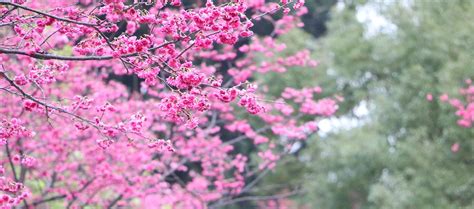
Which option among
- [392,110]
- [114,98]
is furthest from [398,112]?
[114,98]

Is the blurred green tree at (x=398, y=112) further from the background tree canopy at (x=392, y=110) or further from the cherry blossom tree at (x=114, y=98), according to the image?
the cherry blossom tree at (x=114, y=98)

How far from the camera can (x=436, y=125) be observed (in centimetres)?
1368

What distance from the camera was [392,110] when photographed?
14.8m

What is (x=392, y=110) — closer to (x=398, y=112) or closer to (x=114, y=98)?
(x=398, y=112)

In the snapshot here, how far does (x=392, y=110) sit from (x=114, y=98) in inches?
304

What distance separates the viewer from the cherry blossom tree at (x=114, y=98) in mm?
3434

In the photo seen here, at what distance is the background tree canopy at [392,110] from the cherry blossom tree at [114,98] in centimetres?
448

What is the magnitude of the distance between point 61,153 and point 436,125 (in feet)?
27.9

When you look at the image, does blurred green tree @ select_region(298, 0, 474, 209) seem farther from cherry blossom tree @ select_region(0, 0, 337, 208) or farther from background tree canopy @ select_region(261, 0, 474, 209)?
cherry blossom tree @ select_region(0, 0, 337, 208)

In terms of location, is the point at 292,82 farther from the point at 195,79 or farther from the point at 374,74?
the point at 195,79

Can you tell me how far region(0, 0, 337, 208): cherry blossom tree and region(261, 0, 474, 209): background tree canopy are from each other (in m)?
4.48

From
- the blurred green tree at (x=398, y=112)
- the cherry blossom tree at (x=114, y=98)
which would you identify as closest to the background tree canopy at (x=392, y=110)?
the blurred green tree at (x=398, y=112)

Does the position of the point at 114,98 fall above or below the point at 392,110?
above

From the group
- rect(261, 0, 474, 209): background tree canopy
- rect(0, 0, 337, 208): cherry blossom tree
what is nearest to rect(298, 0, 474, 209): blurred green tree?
rect(261, 0, 474, 209): background tree canopy
